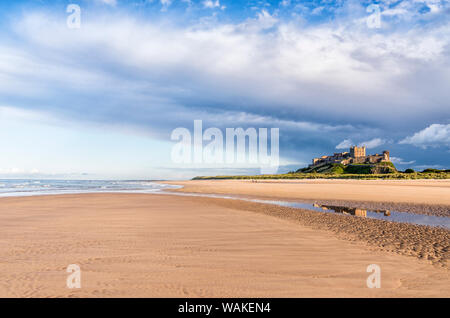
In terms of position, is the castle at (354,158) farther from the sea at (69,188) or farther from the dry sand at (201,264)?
the dry sand at (201,264)

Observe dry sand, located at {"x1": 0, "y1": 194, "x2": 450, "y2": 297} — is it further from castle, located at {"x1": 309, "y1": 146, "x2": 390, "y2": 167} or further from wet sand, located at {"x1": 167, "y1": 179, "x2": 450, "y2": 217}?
castle, located at {"x1": 309, "y1": 146, "x2": 390, "y2": 167}

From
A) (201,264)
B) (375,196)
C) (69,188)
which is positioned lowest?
(69,188)

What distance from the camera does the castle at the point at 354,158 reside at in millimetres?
166550

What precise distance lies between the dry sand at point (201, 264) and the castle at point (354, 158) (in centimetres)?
17276

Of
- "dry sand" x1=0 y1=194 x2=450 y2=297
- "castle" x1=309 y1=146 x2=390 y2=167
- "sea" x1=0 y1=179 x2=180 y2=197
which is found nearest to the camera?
"dry sand" x1=0 y1=194 x2=450 y2=297

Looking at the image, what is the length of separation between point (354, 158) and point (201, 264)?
612 ft

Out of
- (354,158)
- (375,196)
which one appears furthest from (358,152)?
(375,196)

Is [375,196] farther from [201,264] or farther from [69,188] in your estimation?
[69,188]

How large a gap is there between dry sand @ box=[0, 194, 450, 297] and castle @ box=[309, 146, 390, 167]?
17276 cm

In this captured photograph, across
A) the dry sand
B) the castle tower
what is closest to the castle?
the castle tower

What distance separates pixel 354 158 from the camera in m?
175

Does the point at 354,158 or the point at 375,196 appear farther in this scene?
the point at 354,158

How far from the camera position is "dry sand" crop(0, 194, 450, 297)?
545cm
